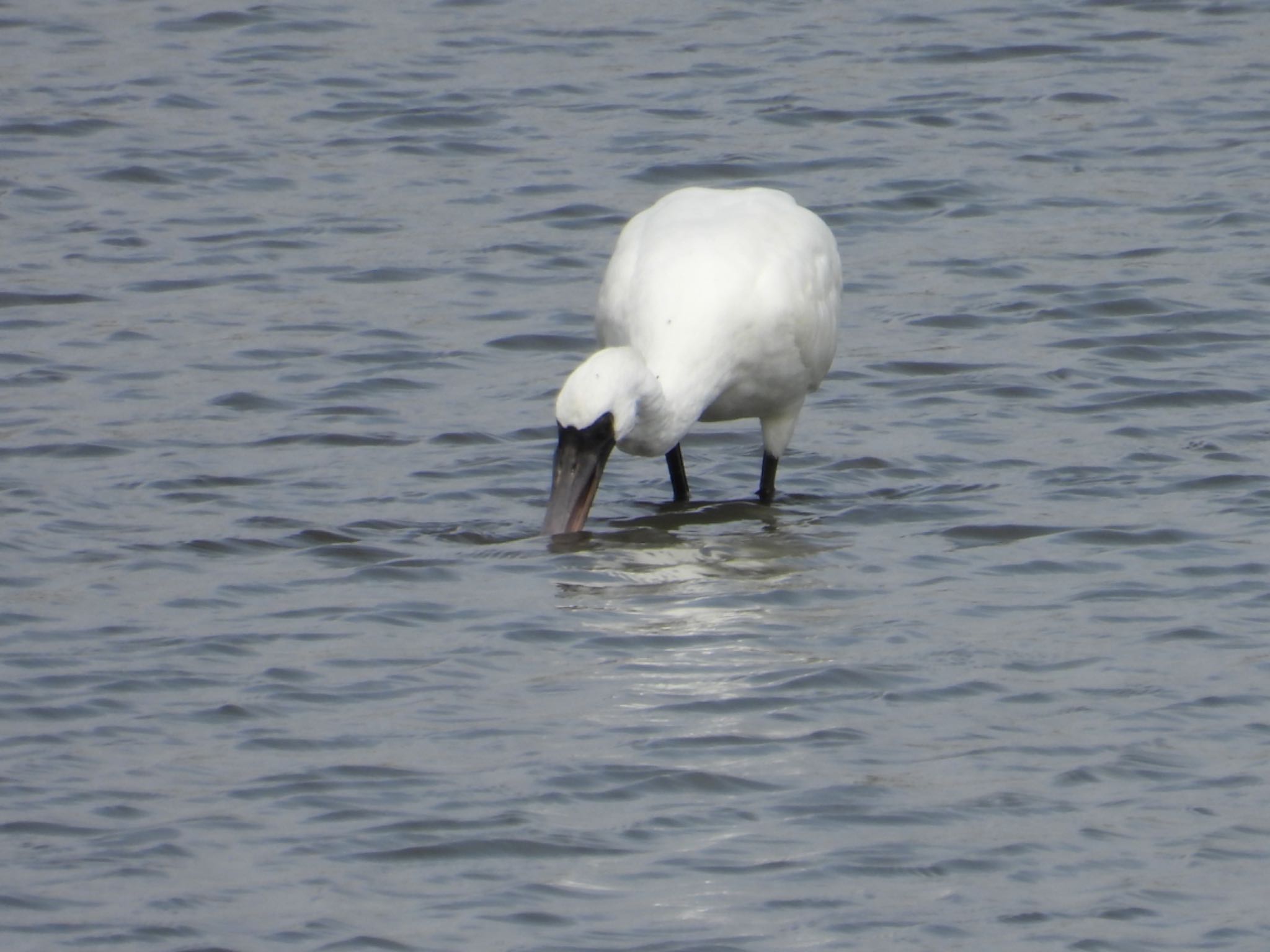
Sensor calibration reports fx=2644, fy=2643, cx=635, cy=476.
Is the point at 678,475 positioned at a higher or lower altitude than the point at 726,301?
lower

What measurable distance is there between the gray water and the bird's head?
0.18m

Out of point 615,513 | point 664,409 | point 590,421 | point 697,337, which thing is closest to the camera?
point 590,421

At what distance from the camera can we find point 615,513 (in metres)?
9.83

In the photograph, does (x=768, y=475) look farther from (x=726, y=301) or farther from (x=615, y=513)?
(x=726, y=301)

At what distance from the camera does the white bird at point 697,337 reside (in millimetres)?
9055

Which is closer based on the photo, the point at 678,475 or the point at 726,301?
the point at 726,301

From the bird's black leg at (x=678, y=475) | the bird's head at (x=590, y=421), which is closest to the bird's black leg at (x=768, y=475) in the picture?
the bird's black leg at (x=678, y=475)


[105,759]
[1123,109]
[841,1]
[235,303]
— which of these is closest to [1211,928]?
[105,759]

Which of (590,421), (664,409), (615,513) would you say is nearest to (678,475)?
(615,513)

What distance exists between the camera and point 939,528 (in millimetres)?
9141

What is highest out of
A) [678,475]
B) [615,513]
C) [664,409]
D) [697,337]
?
[697,337]

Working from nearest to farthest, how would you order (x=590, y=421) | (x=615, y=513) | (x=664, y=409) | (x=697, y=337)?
(x=590, y=421) < (x=664, y=409) < (x=697, y=337) < (x=615, y=513)

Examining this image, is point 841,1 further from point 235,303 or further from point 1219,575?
point 1219,575

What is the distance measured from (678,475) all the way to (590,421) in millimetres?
990
